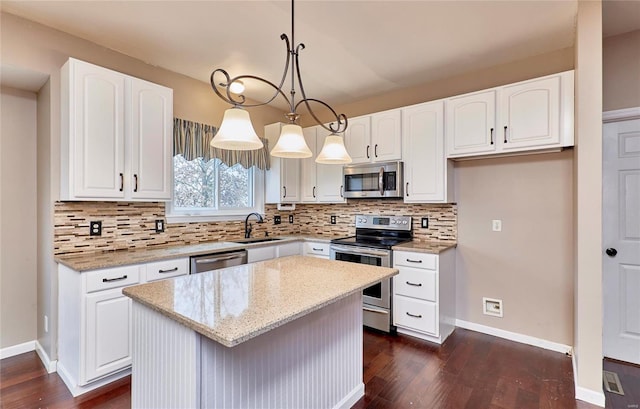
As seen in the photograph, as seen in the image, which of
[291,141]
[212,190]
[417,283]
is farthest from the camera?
[212,190]

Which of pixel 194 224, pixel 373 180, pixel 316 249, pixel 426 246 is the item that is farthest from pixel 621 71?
pixel 194 224

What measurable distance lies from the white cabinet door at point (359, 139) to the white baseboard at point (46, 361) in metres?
3.23

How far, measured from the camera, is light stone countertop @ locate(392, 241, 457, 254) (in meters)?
2.85

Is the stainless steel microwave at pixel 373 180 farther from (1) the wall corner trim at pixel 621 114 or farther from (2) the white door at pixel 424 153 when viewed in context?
(1) the wall corner trim at pixel 621 114

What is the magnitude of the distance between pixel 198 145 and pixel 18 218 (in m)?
1.62

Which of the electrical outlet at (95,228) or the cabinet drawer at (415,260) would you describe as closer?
the electrical outlet at (95,228)

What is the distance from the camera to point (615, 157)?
100 inches

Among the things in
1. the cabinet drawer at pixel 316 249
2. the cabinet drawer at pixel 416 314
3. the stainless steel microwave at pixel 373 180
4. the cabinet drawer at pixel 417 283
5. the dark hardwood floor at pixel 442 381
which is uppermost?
the stainless steel microwave at pixel 373 180

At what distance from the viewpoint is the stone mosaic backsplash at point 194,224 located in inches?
97.2

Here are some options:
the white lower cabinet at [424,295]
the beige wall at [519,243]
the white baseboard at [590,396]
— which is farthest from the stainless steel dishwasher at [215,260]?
the white baseboard at [590,396]

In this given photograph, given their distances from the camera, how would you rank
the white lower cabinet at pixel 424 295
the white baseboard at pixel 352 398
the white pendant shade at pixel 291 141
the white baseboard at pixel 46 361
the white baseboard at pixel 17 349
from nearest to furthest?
the white pendant shade at pixel 291 141 < the white baseboard at pixel 352 398 < the white baseboard at pixel 46 361 < the white baseboard at pixel 17 349 < the white lower cabinet at pixel 424 295

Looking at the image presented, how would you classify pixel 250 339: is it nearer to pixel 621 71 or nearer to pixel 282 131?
pixel 282 131

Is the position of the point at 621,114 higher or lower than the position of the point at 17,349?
higher

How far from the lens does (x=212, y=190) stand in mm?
3570
